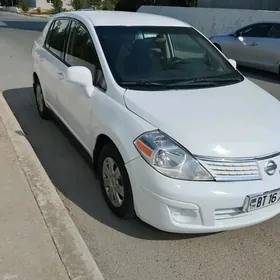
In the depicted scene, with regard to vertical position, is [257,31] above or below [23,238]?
above

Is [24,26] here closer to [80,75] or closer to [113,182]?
[80,75]

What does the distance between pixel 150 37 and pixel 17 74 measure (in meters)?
6.31

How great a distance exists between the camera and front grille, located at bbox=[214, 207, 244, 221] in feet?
9.04

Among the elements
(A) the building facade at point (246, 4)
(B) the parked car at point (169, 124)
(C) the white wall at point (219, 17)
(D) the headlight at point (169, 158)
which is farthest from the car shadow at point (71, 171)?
(A) the building facade at point (246, 4)

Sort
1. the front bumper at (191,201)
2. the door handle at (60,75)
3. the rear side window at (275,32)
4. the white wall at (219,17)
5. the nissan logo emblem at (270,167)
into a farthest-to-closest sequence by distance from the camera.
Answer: the white wall at (219,17) < the rear side window at (275,32) < the door handle at (60,75) < the nissan logo emblem at (270,167) < the front bumper at (191,201)

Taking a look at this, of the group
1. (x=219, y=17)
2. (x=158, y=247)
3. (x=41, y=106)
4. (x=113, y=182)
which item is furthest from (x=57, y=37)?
(x=219, y=17)

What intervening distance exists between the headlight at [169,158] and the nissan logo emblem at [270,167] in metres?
0.44

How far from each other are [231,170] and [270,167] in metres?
0.32

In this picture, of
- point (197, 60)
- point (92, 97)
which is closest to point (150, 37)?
point (197, 60)

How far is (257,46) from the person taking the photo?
10320 mm

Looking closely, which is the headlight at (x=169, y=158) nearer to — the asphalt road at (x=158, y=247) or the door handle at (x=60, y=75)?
the asphalt road at (x=158, y=247)

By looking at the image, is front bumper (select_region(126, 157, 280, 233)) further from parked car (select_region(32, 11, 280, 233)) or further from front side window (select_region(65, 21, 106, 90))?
front side window (select_region(65, 21, 106, 90))

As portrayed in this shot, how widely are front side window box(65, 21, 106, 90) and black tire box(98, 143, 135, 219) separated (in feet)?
2.11

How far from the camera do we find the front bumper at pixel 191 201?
8.79 ft
